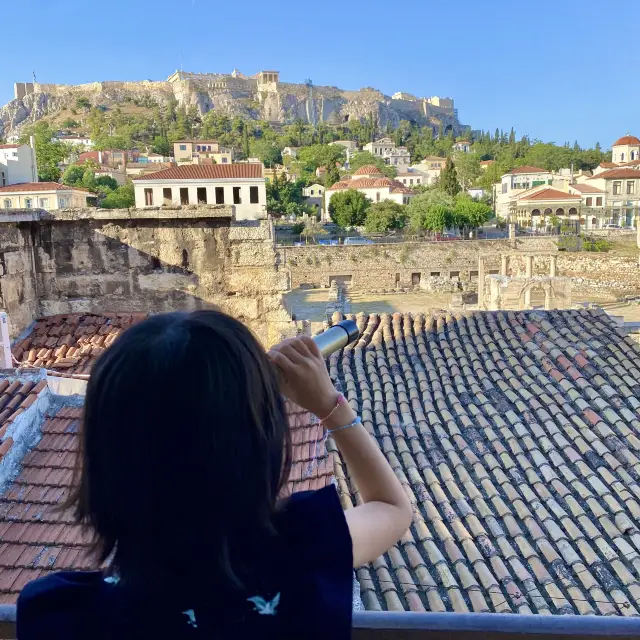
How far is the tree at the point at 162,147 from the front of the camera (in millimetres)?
94688

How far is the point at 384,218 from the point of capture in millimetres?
47438

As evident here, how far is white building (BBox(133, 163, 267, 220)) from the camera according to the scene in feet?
92.1

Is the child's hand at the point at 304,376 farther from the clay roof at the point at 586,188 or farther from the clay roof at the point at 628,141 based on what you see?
the clay roof at the point at 628,141

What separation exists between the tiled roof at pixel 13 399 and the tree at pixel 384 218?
143 feet

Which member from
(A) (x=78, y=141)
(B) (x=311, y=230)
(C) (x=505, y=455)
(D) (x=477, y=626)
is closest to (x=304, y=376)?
(D) (x=477, y=626)

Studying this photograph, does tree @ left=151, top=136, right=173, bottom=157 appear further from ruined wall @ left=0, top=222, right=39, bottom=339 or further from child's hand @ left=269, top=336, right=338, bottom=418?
child's hand @ left=269, top=336, right=338, bottom=418

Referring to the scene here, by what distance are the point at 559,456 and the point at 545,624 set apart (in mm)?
5143

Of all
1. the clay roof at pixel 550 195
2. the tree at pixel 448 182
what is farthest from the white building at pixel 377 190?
the clay roof at pixel 550 195

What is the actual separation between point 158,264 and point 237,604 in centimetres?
595

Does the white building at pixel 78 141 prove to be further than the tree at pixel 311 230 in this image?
Yes

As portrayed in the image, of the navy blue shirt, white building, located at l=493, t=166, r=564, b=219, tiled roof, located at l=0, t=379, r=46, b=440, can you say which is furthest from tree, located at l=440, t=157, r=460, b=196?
the navy blue shirt

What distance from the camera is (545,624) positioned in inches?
49.3

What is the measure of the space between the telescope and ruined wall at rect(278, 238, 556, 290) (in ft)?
119

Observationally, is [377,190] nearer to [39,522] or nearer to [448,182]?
[448,182]
